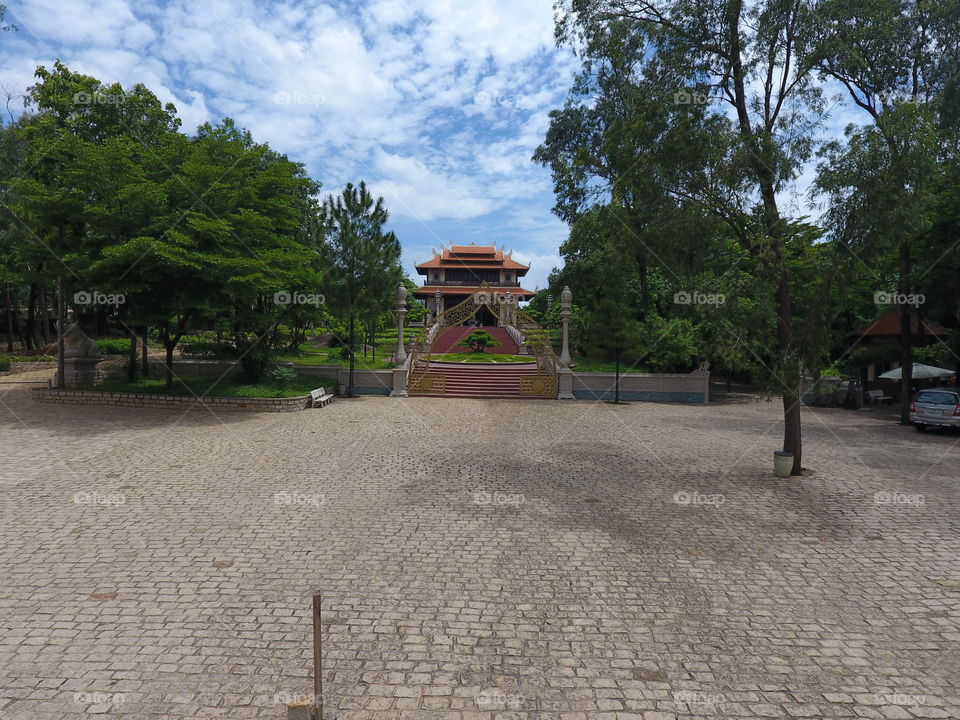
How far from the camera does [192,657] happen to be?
4156mm

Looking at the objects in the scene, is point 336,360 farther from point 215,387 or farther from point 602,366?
point 602,366

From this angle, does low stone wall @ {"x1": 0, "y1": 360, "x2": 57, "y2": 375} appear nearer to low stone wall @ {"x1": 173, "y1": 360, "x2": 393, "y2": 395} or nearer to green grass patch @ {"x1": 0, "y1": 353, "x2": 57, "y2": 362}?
green grass patch @ {"x1": 0, "y1": 353, "x2": 57, "y2": 362}

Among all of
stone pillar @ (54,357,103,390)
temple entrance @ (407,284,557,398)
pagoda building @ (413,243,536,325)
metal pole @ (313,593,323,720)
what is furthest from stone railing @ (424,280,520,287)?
metal pole @ (313,593,323,720)

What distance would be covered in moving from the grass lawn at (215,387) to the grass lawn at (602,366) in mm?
13612

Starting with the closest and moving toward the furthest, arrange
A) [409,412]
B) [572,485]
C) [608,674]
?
[608,674] < [572,485] < [409,412]

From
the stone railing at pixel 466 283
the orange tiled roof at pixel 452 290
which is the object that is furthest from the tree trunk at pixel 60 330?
the stone railing at pixel 466 283

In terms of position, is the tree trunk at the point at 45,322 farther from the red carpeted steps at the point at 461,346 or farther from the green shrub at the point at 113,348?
the red carpeted steps at the point at 461,346

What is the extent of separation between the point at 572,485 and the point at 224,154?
52.5 feet

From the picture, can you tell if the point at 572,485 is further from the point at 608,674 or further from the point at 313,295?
the point at 313,295

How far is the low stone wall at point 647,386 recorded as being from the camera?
23328mm

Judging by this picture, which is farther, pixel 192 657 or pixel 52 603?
pixel 52 603

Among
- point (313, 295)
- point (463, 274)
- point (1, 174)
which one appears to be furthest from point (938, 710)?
point (463, 274)

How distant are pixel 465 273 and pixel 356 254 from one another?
41288mm

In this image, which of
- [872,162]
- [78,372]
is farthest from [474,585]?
[78,372]
